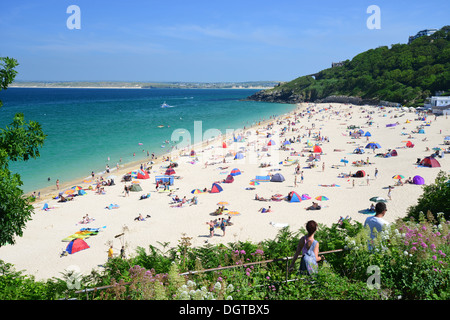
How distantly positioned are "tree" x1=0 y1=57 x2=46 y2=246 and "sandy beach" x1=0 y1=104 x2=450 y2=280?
26.4 feet

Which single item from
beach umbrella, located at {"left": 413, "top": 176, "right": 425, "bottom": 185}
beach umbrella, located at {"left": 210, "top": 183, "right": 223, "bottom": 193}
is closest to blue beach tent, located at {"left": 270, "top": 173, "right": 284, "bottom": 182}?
beach umbrella, located at {"left": 210, "top": 183, "right": 223, "bottom": 193}

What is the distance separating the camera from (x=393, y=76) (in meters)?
96.9

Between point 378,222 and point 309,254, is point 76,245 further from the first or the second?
point 378,222

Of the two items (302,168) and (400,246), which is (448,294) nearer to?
(400,246)

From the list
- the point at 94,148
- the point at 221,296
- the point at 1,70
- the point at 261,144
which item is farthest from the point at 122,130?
the point at 221,296

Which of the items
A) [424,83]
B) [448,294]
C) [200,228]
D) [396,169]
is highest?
[424,83]

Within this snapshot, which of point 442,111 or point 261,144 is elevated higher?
point 442,111

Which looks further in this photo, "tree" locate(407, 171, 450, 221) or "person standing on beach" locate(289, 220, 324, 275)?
"tree" locate(407, 171, 450, 221)

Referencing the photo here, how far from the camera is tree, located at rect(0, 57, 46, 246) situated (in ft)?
20.7

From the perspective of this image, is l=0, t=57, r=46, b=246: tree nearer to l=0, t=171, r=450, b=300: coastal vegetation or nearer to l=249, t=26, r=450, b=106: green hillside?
l=0, t=171, r=450, b=300: coastal vegetation

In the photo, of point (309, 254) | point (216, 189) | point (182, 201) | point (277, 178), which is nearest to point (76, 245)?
point (182, 201)

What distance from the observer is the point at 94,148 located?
44750 millimetres
